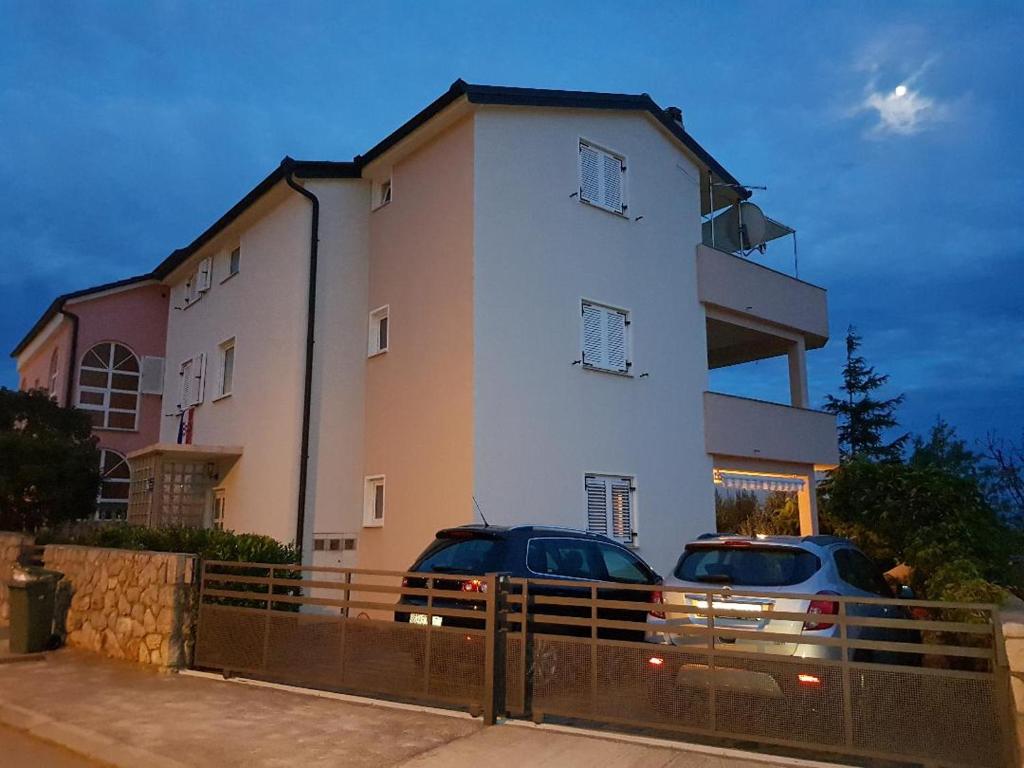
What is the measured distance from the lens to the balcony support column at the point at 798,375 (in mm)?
18281

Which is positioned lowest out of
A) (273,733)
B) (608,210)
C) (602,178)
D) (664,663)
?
(273,733)

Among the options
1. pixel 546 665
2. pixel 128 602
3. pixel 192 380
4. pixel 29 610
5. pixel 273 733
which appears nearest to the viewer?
pixel 273 733

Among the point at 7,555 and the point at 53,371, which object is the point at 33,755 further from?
the point at 53,371

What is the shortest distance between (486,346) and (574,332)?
1.87 metres

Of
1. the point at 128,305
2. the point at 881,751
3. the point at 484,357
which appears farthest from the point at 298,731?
the point at 128,305

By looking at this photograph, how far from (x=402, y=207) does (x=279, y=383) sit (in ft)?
13.1

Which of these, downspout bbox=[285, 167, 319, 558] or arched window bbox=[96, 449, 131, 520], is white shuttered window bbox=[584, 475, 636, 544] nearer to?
downspout bbox=[285, 167, 319, 558]

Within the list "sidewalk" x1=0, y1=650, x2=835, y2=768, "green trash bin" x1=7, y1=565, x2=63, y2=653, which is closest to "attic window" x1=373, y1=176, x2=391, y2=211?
"green trash bin" x1=7, y1=565, x2=63, y2=653

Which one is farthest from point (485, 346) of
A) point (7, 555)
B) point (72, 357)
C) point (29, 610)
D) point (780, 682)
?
point (72, 357)

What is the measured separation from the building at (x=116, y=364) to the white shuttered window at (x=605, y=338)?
13.2m

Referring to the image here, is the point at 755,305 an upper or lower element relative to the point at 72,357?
upper

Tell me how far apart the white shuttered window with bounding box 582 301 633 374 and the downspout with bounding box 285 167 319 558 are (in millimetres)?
4931

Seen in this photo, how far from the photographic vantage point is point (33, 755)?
20.5 ft

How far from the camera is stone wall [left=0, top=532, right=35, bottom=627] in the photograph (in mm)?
12312
